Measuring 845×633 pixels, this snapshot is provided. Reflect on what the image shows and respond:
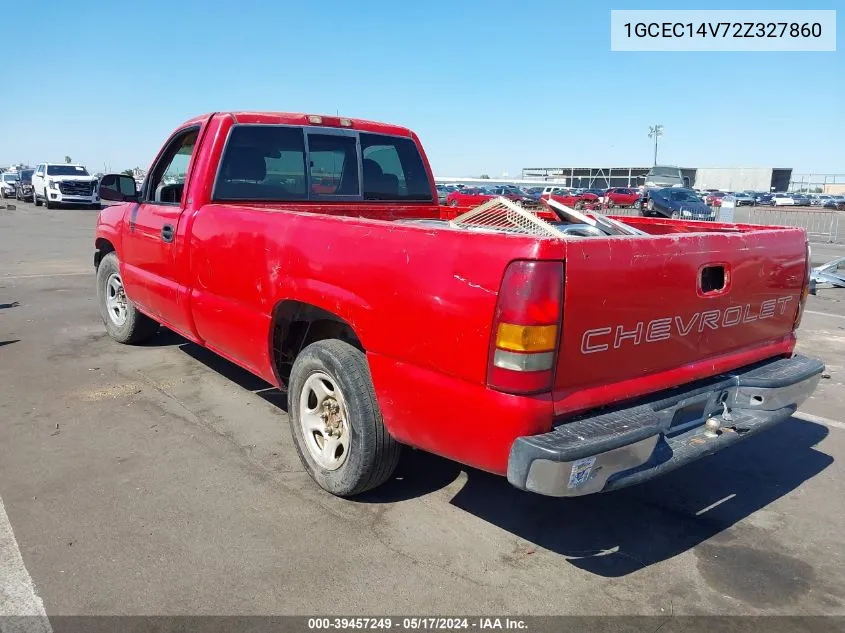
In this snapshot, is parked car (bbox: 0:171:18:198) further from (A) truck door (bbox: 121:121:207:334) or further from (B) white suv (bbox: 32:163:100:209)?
(A) truck door (bbox: 121:121:207:334)

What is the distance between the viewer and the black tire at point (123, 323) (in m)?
6.04

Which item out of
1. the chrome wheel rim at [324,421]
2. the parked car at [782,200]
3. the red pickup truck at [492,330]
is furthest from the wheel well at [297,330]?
the parked car at [782,200]

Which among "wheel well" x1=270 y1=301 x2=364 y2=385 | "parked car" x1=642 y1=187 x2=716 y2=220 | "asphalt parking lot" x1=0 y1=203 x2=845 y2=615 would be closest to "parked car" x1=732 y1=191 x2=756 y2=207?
"parked car" x1=642 y1=187 x2=716 y2=220

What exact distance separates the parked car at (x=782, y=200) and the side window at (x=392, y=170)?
190ft

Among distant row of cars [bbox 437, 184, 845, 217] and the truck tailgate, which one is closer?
the truck tailgate

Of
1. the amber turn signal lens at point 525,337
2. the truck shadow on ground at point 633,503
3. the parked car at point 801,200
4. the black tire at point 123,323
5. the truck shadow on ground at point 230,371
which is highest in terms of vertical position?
the amber turn signal lens at point 525,337

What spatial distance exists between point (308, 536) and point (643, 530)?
5.34 feet

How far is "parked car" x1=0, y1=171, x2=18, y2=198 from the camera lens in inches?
1537

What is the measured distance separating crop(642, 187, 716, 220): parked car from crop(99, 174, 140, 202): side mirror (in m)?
21.5

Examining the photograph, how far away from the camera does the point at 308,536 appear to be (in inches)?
122

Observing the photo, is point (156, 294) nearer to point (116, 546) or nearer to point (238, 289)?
point (238, 289)

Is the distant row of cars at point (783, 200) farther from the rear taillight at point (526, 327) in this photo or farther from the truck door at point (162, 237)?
the rear taillight at point (526, 327)

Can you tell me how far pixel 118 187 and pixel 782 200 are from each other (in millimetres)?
64006

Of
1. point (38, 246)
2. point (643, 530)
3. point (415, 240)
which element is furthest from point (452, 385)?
point (38, 246)
